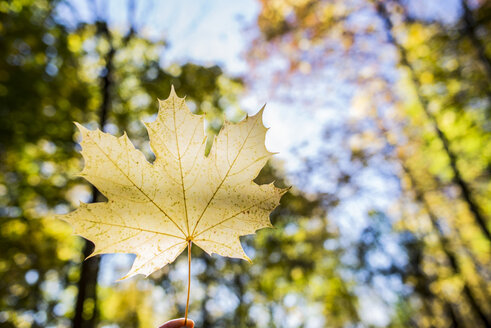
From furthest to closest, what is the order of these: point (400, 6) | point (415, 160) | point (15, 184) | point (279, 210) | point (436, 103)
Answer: point (415, 160)
point (436, 103)
point (400, 6)
point (279, 210)
point (15, 184)

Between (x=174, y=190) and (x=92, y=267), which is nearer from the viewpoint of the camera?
(x=174, y=190)

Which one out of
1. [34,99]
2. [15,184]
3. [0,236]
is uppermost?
[34,99]

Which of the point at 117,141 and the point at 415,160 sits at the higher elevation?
the point at 415,160

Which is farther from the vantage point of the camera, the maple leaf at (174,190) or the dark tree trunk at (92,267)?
the dark tree trunk at (92,267)

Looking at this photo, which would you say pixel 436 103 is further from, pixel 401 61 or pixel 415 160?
pixel 415 160

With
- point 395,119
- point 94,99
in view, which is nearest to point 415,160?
point 395,119

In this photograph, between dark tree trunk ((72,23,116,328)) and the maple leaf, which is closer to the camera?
the maple leaf

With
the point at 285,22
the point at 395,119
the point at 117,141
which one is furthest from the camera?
the point at 395,119

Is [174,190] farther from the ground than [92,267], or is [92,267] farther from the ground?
[92,267]
